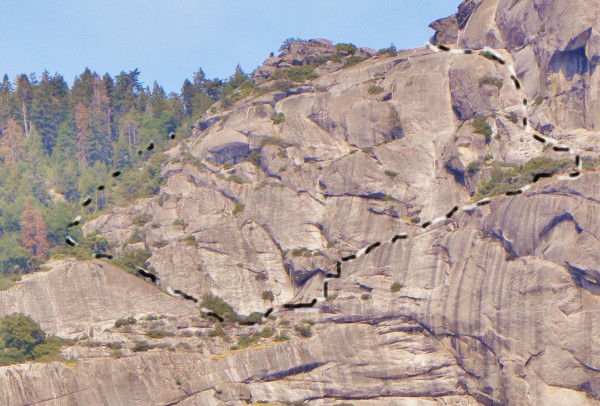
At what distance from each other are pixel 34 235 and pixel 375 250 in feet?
108

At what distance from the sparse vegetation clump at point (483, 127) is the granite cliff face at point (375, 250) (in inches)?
11.5

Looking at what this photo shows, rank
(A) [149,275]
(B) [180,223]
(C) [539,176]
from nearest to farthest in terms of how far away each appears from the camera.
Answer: (C) [539,176] < (A) [149,275] < (B) [180,223]

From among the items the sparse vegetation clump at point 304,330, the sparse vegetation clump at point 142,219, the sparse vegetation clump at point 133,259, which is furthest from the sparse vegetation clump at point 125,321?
the sparse vegetation clump at point 142,219

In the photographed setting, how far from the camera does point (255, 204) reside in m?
97.1

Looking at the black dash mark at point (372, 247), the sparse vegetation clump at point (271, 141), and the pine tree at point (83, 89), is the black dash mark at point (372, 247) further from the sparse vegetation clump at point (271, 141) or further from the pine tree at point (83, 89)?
the pine tree at point (83, 89)

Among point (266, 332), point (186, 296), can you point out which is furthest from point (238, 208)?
point (266, 332)

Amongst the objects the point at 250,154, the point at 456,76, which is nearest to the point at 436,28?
the point at 456,76

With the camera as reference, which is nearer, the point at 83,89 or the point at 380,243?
the point at 380,243

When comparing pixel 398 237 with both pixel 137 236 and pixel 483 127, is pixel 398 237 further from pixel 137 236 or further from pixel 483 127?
pixel 137 236

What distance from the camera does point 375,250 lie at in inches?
3529

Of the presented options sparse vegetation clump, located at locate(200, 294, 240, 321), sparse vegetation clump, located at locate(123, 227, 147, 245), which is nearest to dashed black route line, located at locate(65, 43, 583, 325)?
sparse vegetation clump, located at locate(200, 294, 240, 321)

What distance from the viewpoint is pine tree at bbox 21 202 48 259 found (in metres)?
108

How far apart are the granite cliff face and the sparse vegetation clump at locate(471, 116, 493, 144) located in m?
0.29

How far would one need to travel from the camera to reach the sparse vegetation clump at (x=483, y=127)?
95062mm
